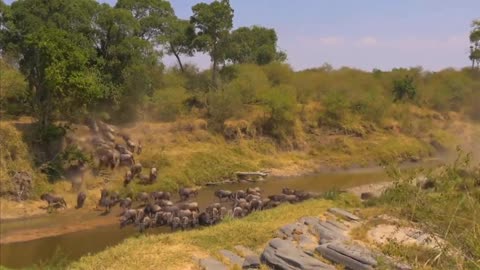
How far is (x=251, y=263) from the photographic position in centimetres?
1196

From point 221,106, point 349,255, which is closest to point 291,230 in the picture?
point 349,255

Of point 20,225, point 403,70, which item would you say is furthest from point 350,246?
point 403,70

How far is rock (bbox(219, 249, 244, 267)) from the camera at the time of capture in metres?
12.5

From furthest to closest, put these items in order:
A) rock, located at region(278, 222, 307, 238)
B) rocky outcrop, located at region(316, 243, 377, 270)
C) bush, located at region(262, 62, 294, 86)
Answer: bush, located at region(262, 62, 294, 86), rock, located at region(278, 222, 307, 238), rocky outcrop, located at region(316, 243, 377, 270)

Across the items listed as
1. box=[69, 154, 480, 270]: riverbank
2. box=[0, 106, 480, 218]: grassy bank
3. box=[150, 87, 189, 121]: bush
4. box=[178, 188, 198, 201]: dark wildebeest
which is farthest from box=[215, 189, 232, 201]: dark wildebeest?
box=[150, 87, 189, 121]: bush

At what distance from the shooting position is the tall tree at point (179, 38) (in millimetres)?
36562

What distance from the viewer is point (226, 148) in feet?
113

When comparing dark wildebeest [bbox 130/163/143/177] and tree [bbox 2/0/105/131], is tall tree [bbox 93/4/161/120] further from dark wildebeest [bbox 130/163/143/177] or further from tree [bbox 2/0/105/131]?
dark wildebeest [bbox 130/163/143/177]

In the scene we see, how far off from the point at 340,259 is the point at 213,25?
2812 cm

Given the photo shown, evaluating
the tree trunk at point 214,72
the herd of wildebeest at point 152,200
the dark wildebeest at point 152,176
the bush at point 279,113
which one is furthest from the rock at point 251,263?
the tree trunk at point 214,72

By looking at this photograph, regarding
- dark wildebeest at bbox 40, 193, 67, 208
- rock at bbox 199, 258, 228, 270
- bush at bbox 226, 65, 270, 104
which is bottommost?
dark wildebeest at bbox 40, 193, 67, 208

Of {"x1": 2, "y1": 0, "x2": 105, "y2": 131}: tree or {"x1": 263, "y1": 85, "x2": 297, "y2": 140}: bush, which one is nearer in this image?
{"x1": 2, "y1": 0, "x2": 105, "y2": 131}: tree

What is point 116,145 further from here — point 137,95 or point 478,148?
point 478,148

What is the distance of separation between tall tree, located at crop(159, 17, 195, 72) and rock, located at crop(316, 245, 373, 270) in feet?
84.5
